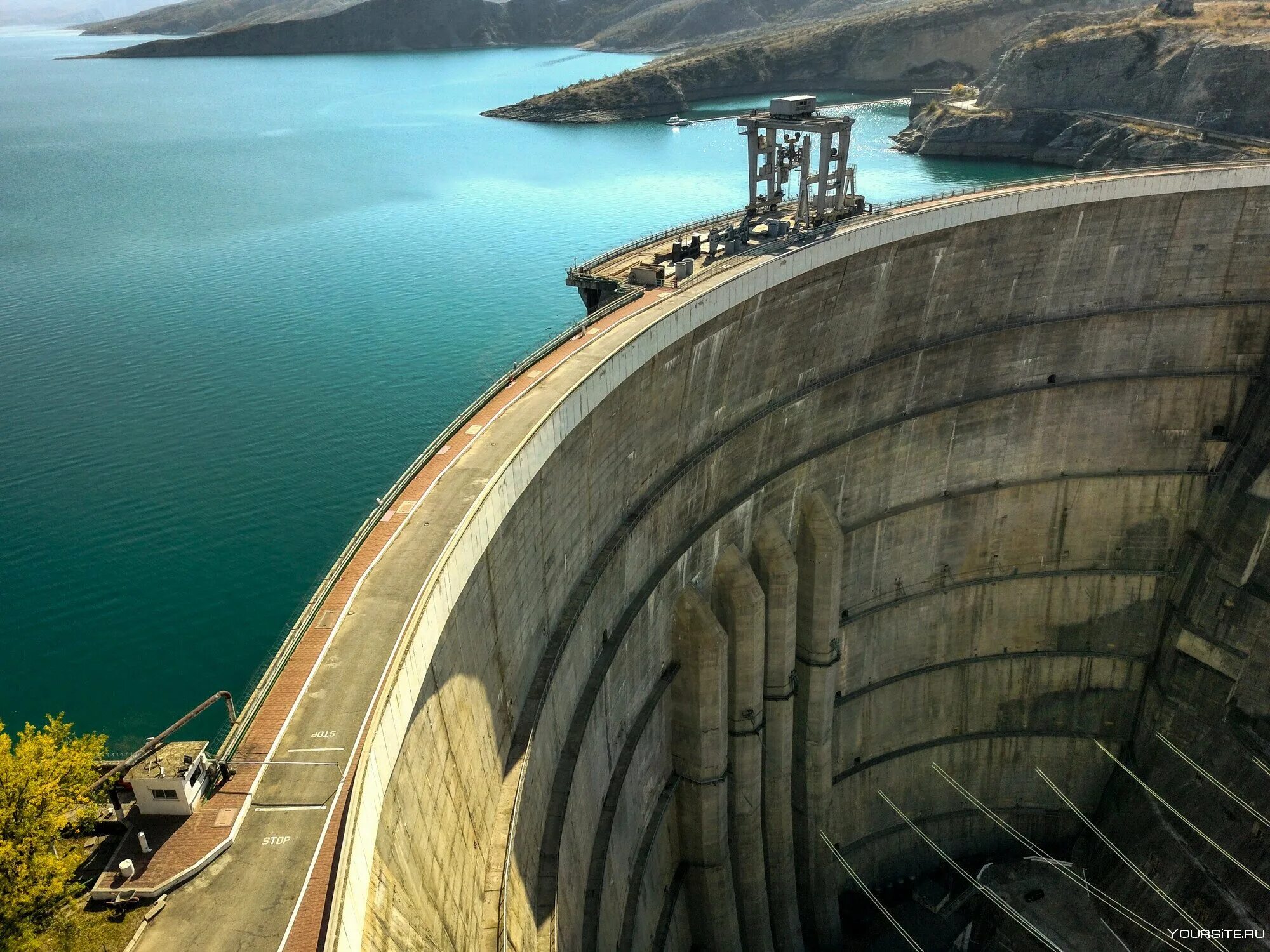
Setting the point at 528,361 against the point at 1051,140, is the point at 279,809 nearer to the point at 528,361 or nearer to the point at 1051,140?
the point at 528,361

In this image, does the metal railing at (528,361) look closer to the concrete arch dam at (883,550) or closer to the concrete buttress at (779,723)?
the concrete arch dam at (883,550)

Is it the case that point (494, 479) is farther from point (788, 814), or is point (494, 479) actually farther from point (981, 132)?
point (981, 132)

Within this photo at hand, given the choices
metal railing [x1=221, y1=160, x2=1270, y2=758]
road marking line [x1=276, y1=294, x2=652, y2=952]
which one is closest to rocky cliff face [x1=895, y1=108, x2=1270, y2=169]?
metal railing [x1=221, y1=160, x2=1270, y2=758]

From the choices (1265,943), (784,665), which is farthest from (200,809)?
(1265,943)

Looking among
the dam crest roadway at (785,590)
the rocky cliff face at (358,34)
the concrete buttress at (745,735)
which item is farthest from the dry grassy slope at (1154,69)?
the rocky cliff face at (358,34)

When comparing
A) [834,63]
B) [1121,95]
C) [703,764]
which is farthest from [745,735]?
[834,63]
